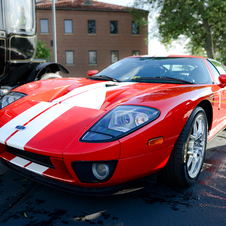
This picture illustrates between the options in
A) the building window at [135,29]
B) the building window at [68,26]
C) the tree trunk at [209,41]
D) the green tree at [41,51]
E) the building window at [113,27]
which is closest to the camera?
the tree trunk at [209,41]

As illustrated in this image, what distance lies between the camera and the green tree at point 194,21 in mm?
19969

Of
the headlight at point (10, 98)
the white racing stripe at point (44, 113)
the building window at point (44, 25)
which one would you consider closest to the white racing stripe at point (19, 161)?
the white racing stripe at point (44, 113)

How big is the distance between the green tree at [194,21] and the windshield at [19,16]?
17.4m

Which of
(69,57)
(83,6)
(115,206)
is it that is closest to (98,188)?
(115,206)

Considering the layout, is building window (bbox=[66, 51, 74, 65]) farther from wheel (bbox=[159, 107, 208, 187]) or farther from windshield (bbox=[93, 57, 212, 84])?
wheel (bbox=[159, 107, 208, 187])

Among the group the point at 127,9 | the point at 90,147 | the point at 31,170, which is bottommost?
the point at 31,170

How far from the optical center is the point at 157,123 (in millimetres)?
1794

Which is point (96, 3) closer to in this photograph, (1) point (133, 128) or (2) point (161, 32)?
(2) point (161, 32)

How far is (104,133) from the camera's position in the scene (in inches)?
68.6

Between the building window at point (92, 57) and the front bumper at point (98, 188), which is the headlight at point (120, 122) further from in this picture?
the building window at point (92, 57)

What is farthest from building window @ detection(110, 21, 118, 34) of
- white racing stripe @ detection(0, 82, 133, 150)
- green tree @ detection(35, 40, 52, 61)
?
white racing stripe @ detection(0, 82, 133, 150)

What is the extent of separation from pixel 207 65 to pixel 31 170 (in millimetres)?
2453

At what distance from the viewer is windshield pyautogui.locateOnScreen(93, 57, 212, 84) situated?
2.85 meters

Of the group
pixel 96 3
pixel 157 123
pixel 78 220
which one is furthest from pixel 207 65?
pixel 96 3
